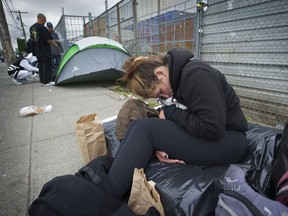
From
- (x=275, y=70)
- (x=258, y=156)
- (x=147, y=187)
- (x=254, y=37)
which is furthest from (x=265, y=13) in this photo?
(x=147, y=187)

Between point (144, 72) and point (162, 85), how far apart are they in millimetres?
147

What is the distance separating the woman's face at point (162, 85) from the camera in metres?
1.36

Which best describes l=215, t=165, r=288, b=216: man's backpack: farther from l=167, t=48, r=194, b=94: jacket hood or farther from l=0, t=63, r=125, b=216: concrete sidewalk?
l=0, t=63, r=125, b=216: concrete sidewalk

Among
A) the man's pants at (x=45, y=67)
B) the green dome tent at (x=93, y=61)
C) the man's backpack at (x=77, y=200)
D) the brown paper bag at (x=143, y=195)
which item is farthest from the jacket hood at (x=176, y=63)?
the man's pants at (x=45, y=67)

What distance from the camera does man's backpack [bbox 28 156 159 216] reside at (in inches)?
42.0

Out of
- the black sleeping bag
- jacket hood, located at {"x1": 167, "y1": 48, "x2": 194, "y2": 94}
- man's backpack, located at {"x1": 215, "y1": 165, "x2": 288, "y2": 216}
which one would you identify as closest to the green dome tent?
jacket hood, located at {"x1": 167, "y1": 48, "x2": 194, "y2": 94}

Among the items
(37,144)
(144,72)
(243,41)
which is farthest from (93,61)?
(144,72)

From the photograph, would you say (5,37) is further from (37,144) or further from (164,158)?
(164,158)

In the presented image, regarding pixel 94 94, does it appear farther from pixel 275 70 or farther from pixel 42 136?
pixel 275 70

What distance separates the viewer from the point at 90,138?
174 centimetres

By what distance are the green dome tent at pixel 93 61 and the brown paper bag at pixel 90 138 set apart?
3.24 m

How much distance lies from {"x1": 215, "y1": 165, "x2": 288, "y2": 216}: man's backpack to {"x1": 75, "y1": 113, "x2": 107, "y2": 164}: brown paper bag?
1.13 m

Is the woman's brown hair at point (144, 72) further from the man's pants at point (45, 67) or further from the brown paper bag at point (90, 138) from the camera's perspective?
the man's pants at point (45, 67)

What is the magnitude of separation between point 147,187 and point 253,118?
2.47 meters
